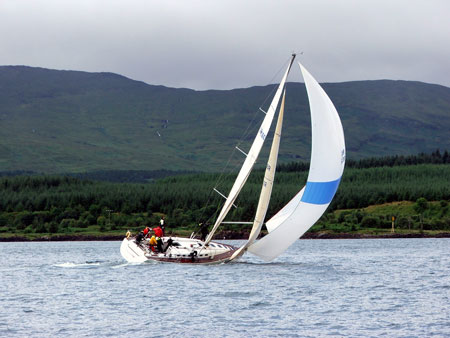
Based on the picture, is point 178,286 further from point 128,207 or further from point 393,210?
point 128,207

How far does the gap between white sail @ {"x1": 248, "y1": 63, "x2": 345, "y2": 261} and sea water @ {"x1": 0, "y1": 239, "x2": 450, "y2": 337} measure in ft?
11.8

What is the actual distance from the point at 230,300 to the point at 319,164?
1241 centimetres

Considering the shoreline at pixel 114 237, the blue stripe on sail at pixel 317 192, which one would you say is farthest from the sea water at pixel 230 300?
the shoreline at pixel 114 237

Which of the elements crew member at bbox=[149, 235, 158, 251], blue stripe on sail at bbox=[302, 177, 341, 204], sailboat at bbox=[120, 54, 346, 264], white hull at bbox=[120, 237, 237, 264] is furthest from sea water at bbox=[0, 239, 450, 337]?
blue stripe on sail at bbox=[302, 177, 341, 204]

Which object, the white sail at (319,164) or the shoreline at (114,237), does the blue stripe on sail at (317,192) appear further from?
the shoreline at (114,237)

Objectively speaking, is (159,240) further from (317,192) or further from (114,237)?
(114,237)

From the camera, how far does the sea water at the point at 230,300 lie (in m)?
34.6

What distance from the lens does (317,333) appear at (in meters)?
33.1

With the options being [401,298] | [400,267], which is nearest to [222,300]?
[401,298]

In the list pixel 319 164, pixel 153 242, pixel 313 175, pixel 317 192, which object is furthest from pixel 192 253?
pixel 319 164

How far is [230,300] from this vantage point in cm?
4316

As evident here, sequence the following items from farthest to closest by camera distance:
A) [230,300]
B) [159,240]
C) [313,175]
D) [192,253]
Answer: [159,240]
[192,253]
[313,175]
[230,300]

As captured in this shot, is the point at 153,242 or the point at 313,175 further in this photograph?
the point at 153,242

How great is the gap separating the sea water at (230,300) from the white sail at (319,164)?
3.59 metres
